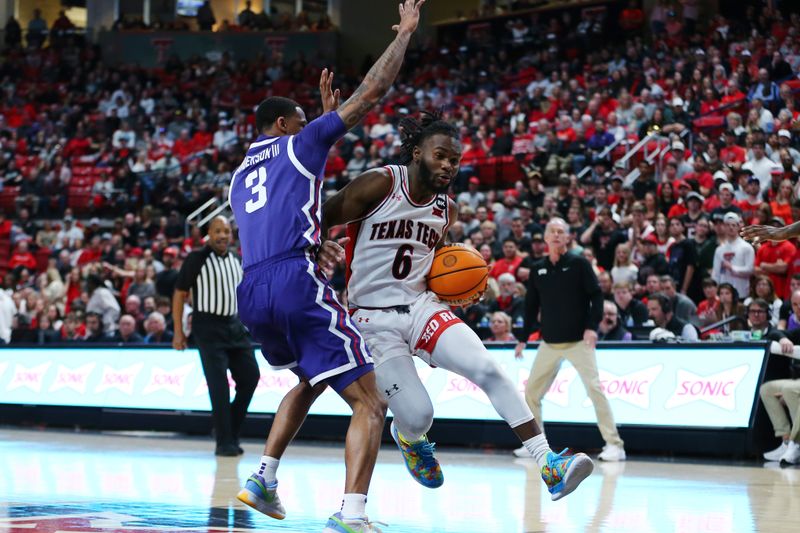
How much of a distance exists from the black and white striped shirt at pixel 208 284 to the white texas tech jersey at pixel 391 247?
178 inches

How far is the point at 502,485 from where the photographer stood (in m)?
7.80

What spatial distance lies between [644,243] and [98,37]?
2278 cm

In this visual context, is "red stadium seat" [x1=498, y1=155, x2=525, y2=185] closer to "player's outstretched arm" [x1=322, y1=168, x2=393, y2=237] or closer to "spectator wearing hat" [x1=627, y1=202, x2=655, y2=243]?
"spectator wearing hat" [x1=627, y1=202, x2=655, y2=243]

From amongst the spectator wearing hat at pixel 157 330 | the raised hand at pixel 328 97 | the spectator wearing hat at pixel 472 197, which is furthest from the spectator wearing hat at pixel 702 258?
the raised hand at pixel 328 97

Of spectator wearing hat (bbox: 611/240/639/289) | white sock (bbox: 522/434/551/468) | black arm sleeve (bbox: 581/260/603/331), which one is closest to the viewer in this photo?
white sock (bbox: 522/434/551/468)

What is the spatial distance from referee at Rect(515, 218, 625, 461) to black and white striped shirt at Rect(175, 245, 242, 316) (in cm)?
283

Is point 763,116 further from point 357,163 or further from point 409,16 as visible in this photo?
point 409,16

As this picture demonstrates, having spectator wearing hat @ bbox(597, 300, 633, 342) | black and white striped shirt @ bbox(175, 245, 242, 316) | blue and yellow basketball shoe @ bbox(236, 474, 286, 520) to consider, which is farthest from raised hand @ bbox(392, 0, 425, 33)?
spectator wearing hat @ bbox(597, 300, 633, 342)

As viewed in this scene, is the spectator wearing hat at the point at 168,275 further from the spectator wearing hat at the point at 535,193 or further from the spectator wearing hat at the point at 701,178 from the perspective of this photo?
the spectator wearing hat at the point at 701,178

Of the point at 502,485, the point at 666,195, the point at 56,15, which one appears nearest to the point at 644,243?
the point at 666,195

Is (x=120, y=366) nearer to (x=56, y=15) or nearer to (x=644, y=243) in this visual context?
(x=644, y=243)

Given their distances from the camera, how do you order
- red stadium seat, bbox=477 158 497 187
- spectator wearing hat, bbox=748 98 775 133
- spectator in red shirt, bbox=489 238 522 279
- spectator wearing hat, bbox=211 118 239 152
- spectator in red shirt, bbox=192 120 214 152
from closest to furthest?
spectator in red shirt, bbox=489 238 522 279 < spectator wearing hat, bbox=748 98 775 133 < red stadium seat, bbox=477 158 497 187 < spectator wearing hat, bbox=211 118 239 152 < spectator in red shirt, bbox=192 120 214 152

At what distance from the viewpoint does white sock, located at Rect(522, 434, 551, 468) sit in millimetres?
5371

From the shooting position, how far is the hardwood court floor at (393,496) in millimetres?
5473
